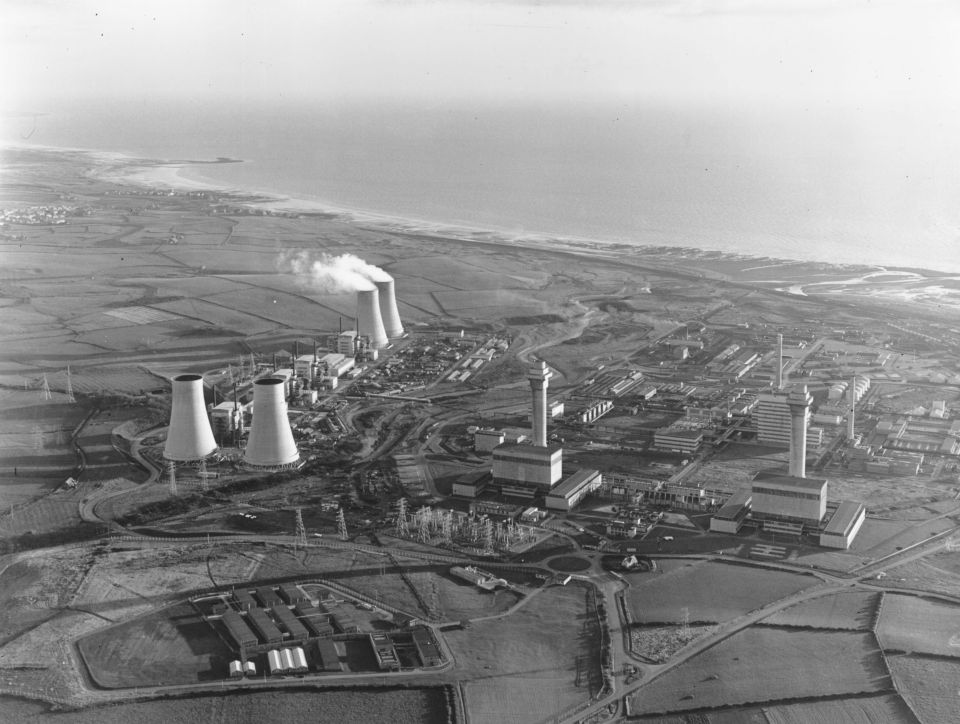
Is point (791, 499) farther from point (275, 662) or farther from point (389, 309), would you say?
point (389, 309)

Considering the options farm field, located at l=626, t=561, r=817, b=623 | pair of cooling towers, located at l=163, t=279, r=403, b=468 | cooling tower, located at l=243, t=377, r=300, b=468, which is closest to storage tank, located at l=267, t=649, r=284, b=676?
farm field, located at l=626, t=561, r=817, b=623

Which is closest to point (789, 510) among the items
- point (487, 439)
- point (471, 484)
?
point (471, 484)

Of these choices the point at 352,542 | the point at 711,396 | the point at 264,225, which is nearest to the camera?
the point at 352,542

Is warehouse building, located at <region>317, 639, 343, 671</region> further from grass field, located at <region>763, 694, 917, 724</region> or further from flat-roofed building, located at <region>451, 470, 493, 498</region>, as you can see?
flat-roofed building, located at <region>451, 470, 493, 498</region>

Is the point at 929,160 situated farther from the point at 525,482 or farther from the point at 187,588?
the point at 187,588

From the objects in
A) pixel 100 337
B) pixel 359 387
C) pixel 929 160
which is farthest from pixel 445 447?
pixel 929 160

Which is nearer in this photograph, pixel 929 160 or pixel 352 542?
pixel 352 542

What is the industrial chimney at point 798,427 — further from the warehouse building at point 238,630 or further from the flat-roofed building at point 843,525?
the warehouse building at point 238,630
